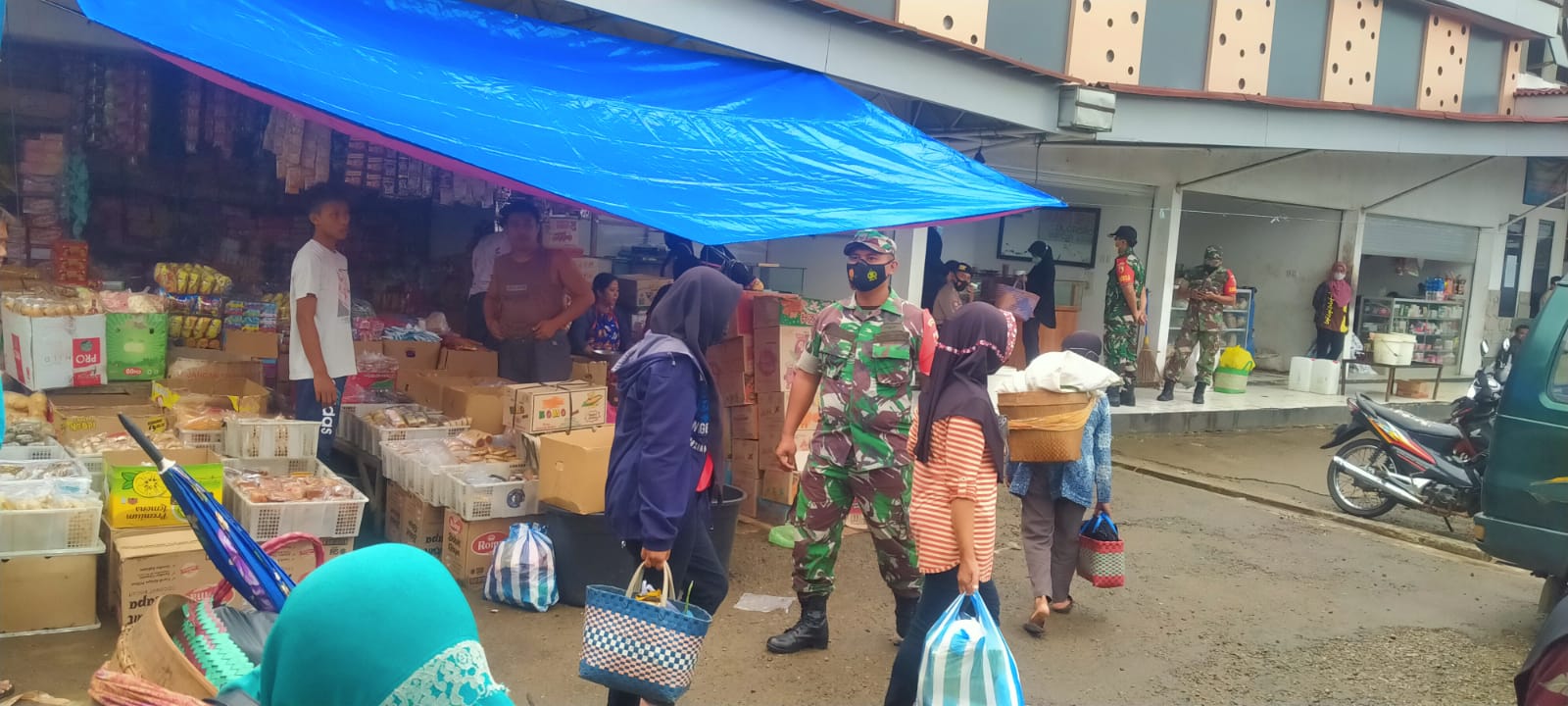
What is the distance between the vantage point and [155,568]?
4.32 metres

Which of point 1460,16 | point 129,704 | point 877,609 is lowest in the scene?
point 877,609

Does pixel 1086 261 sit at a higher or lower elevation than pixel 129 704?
higher

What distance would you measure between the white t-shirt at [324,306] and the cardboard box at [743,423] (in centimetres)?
225

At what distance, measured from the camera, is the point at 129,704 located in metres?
2.23

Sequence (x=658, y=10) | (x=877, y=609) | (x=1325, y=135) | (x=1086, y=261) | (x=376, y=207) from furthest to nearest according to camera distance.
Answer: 1. (x=1086, y=261)
2. (x=1325, y=135)
3. (x=376, y=207)
4. (x=658, y=10)
5. (x=877, y=609)

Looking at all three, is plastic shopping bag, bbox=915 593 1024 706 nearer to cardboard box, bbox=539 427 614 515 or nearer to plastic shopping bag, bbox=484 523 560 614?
cardboard box, bbox=539 427 614 515

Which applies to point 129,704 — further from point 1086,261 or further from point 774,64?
point 1086,261

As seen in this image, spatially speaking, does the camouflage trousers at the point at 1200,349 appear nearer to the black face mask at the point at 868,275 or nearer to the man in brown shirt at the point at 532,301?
the man in brown shirt at the point at 532,301

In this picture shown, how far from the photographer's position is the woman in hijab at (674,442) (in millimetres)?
3492

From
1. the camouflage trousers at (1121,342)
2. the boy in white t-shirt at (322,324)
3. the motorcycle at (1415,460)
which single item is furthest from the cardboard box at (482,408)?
the camouflage trousers at (1121,342)

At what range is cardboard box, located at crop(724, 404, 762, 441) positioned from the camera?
6691mm

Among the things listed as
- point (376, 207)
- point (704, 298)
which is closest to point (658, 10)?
point (376, 207)

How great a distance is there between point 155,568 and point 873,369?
2967 mm

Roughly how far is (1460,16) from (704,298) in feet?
48.2
